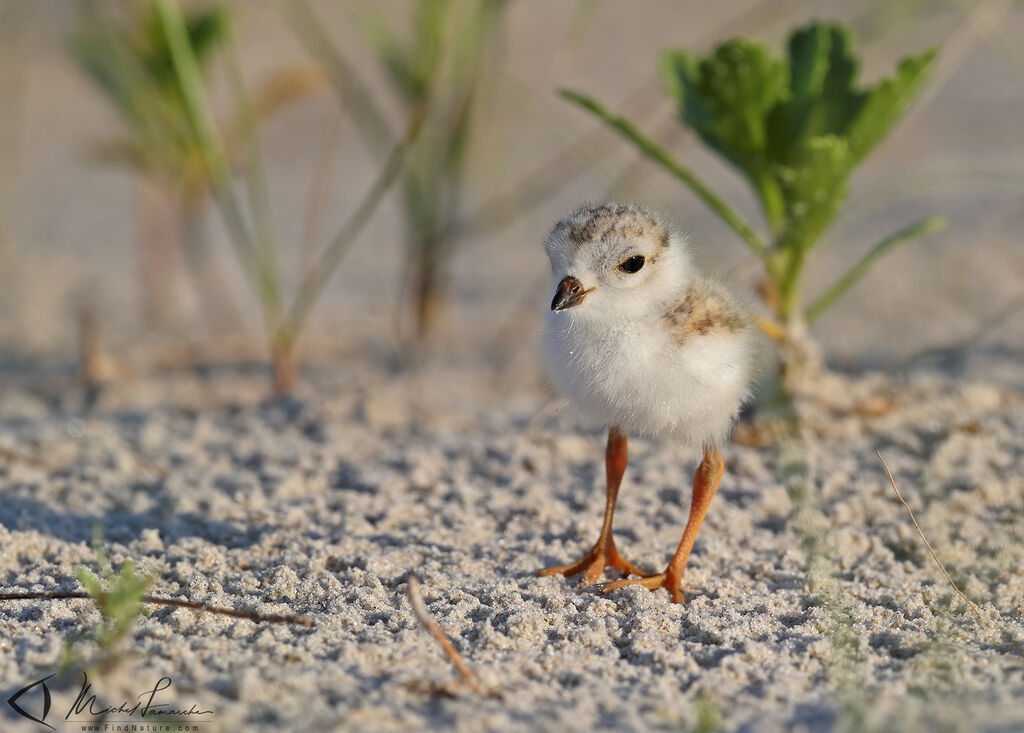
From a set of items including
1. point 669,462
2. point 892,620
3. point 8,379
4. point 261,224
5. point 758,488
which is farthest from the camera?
point 8,379

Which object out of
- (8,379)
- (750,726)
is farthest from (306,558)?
(8,379)

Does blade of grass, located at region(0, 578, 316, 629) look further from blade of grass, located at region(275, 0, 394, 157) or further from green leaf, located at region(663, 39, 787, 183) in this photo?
blade of grass, located at region(275, 0, 394, 157)

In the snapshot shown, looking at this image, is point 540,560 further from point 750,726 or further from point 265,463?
point 265,463

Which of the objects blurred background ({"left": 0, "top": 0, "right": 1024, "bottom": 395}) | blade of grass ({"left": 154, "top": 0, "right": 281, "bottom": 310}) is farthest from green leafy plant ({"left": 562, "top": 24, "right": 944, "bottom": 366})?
blade of grass ({"left": 154, "top": 0, "right": 281, "bottom": 310})

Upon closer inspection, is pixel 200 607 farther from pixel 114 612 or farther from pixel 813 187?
pixel 813 187

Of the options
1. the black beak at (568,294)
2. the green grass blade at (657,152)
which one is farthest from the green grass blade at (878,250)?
the black beak at (568,294)

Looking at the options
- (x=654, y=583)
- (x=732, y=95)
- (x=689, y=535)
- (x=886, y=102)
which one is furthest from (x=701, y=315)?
(x=886, y=102)
